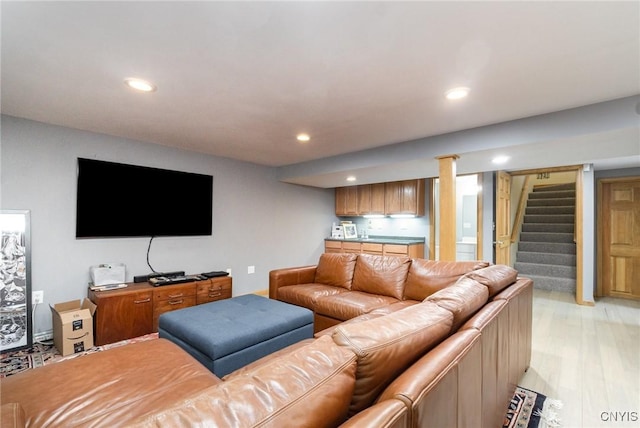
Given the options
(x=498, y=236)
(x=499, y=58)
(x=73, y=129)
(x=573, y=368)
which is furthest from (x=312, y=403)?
(x=498, y=236)

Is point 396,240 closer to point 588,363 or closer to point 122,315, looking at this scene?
point 588,363

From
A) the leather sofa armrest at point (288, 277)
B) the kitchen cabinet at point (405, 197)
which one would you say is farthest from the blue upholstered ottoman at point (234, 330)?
the kitchen cabinet at point (405, 197)

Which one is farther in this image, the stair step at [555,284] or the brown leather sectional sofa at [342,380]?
the stair step at [555,284]

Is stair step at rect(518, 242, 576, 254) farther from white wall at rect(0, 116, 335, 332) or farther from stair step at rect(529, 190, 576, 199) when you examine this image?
white wall at rect(0, 116, 335, 332)

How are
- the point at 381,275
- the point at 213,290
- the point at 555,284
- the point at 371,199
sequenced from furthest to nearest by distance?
the point at 371,199, the point at 555,284, the point at 213,290, the point at 381,275

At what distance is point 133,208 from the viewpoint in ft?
11.1

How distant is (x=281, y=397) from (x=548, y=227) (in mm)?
7352

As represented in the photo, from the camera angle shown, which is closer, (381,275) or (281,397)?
(281,397)


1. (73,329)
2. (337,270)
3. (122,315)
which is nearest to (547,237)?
(337,270)

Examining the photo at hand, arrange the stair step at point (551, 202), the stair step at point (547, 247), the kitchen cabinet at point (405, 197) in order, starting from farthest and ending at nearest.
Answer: the stair step at point (551, 202) < the stair step at point (547, 247) < the kitchen cabinet at point (405, 197)

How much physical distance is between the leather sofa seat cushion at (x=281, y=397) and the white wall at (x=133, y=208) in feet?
11.0

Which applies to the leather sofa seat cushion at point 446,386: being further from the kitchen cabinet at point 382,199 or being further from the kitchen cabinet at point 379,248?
the kitchen cabinet at point 382,199

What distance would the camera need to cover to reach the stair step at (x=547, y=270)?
505 centimetres

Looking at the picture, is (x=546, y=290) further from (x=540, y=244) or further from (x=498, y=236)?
(x=498, y=236)
